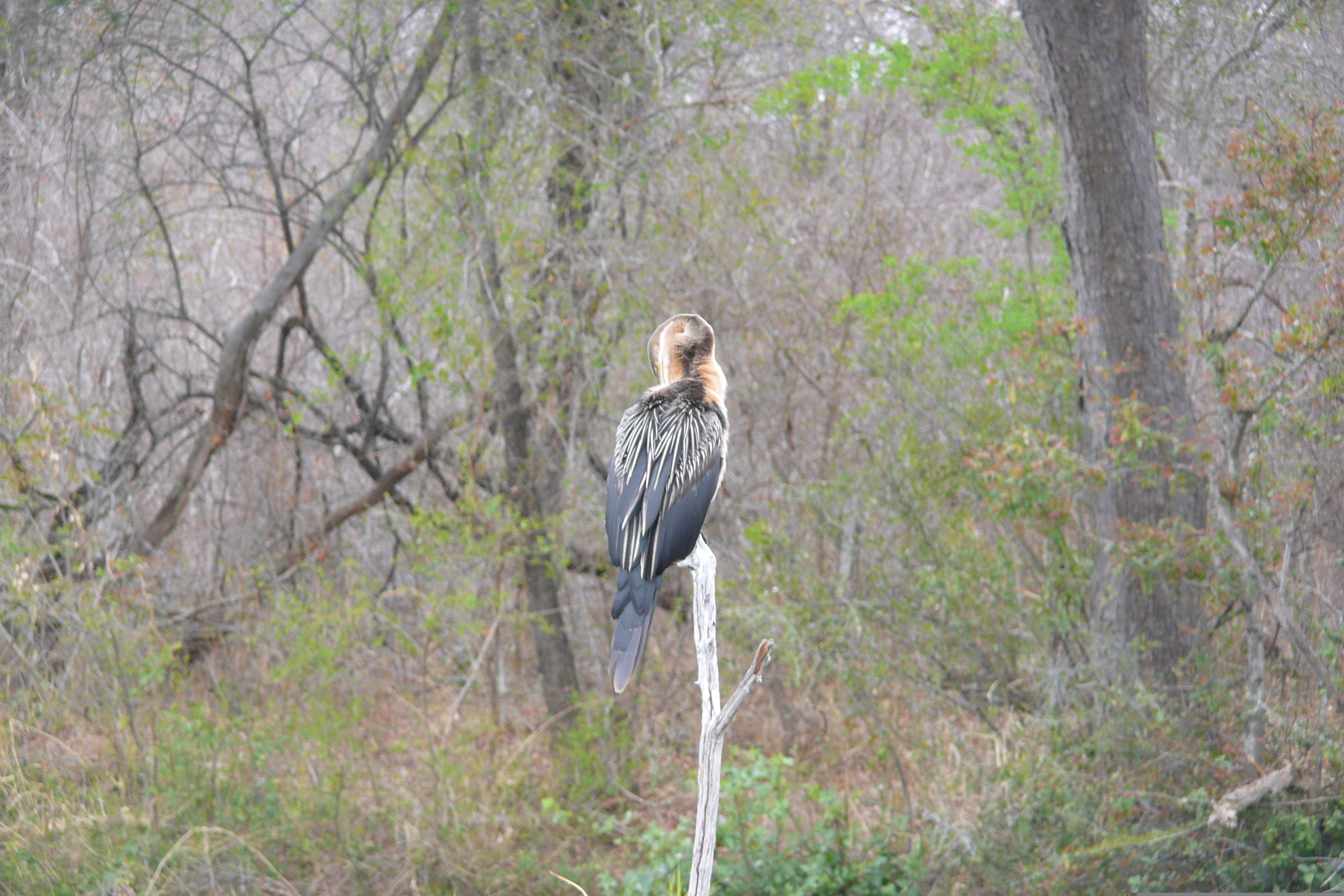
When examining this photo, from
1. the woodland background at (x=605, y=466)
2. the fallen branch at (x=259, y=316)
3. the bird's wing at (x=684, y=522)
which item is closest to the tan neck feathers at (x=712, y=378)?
the bird's wing at (x=684, y=522)

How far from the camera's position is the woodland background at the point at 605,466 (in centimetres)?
557

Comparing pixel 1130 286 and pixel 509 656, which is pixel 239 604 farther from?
pixel 1130 286

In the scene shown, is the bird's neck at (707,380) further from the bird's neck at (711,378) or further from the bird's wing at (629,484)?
the bird's wing at (629,484)

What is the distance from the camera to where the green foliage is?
6.11m

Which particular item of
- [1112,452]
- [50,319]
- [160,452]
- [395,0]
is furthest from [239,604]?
[1112,452]

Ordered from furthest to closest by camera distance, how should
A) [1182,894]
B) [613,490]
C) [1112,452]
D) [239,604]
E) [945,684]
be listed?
[239,604]
[945,684]
[1112,452]
[1182,894]
[613,490]

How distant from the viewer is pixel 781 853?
21.1 ft

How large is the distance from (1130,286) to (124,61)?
6.82m

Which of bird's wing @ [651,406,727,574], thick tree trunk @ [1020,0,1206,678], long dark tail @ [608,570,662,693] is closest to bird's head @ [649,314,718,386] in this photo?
bird's wing @ [651,406,727,574]

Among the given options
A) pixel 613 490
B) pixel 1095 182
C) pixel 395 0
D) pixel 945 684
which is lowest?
pixel 945 684

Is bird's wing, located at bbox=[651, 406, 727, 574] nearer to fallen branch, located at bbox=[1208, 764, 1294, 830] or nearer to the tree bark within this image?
fallen branch, located at bbox=[1208, 764, 1294, 830]

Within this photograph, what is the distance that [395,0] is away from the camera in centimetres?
828

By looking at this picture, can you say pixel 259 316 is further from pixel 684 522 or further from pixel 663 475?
pixel 684 522

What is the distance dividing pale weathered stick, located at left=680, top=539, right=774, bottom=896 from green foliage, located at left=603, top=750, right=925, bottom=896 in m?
2.64
